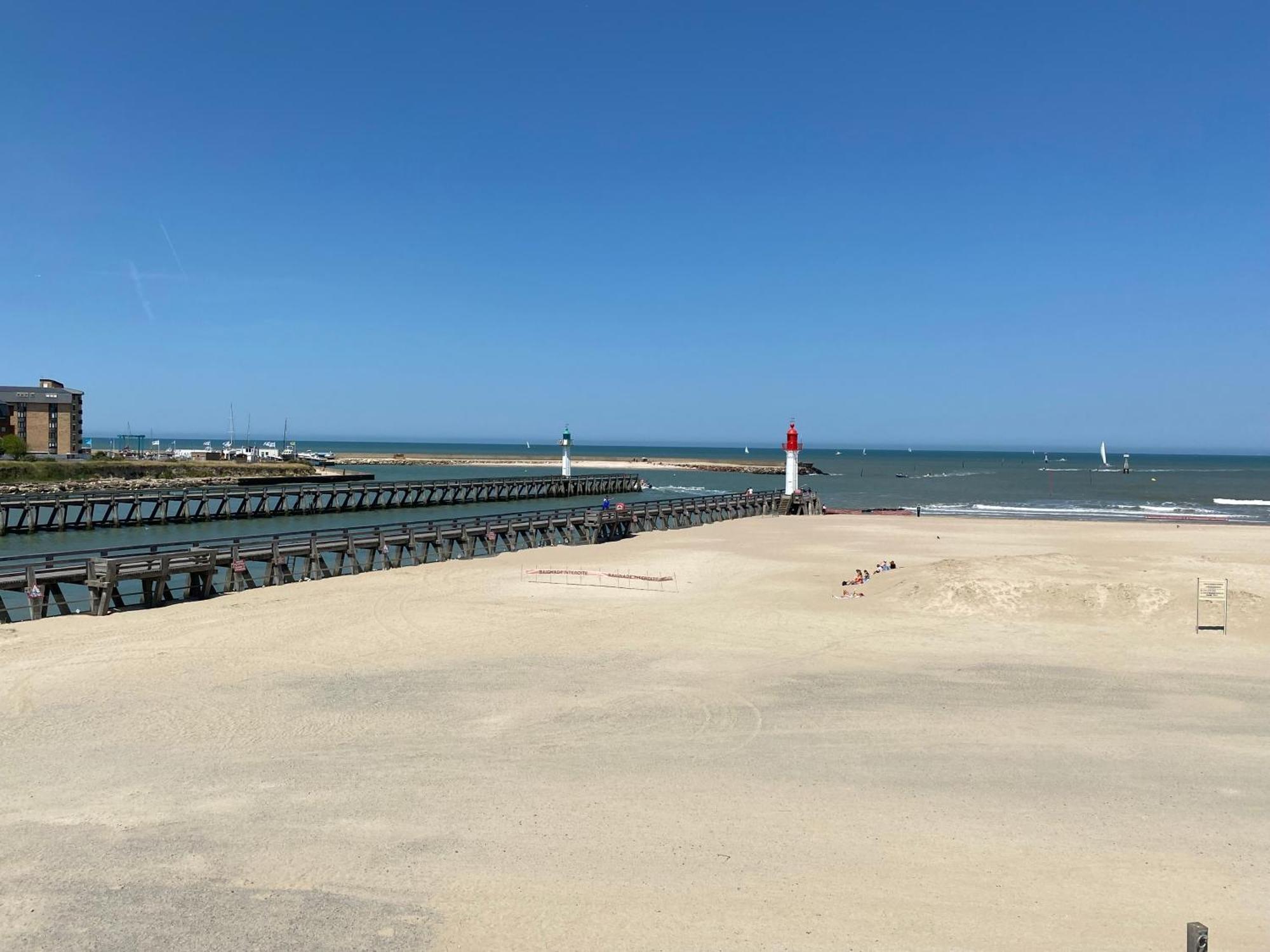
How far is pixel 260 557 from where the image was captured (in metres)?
24.9

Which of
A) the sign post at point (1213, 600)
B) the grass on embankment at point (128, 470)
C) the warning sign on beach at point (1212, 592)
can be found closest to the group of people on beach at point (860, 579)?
the sign post at point (1213, 600)

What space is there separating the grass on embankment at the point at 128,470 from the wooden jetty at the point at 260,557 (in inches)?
1939

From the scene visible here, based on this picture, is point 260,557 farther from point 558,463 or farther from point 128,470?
point 558,463

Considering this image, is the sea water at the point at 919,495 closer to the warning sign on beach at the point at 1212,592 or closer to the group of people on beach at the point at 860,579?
the group of people on beach at the point at 860,579

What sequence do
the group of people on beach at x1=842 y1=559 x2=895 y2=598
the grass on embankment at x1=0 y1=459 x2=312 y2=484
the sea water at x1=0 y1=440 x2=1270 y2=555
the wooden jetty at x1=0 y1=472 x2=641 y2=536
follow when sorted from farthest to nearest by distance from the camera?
the grass on embankment at x1=0 y1=459 x2=312 y2=484 < the wooden jetty at x1=0 y1=472 x2=641 y2=536 < the sea water at x1=0 y1=440 x2=1270 y2=555 < the group of people on beach at x1=842 y1=559 x2=895 y2=598

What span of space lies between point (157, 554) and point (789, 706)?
17244 mm

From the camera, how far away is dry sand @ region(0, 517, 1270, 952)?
7.15m

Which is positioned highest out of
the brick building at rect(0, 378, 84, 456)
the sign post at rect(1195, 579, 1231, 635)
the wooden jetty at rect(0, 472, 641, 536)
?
the brick building at rect(0, 378, 84, 456)

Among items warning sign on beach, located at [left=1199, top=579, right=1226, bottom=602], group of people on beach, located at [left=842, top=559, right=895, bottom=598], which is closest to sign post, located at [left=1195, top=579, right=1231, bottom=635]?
warning sign on beach, located at [left=1199, top=579, right=1226, bottom=602]

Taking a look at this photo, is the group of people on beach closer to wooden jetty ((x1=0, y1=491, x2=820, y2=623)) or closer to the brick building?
wooden jetty ((x1=0, y1=491, x2=820, y2=623))

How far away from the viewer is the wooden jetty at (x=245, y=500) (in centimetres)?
4788

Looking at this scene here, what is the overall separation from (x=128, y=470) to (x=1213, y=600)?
8859 centimetres

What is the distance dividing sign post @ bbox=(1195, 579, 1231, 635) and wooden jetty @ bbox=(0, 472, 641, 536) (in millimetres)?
51023

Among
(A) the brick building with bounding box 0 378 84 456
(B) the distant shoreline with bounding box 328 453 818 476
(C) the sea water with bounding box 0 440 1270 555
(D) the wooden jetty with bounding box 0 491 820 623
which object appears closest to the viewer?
(D) the wooden jetty with bounding box 0 491 820 623
